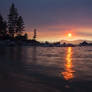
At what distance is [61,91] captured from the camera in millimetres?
4863

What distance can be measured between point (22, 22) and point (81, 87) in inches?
2416

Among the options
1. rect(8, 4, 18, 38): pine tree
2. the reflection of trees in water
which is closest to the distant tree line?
rect(8, 4, 18, 38): pine tree

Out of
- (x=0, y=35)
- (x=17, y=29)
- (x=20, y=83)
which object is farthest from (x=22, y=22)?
(x=20, y=83)

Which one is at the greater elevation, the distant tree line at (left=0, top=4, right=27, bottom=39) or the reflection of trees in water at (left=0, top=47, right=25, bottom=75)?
the distant tree line at (left=0, top=4, right=27, bottom=39)

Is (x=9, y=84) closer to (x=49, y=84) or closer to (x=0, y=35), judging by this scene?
(x=49, y=84)

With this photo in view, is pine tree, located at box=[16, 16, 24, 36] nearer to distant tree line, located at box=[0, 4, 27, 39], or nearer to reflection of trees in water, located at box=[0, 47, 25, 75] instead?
distant tree line, located at box=[0, 4, 27, 39]

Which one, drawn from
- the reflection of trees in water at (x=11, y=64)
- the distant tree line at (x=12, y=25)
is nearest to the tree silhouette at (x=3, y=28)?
the distant tree line at (x=12, y=25)

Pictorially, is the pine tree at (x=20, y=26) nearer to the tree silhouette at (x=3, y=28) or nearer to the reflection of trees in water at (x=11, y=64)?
the tree silhouette at (x=3, y=28)

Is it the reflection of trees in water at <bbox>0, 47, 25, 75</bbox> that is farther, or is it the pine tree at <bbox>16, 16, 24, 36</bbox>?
the pine tree at <bbox>16, 16, 24, 36</bbox>

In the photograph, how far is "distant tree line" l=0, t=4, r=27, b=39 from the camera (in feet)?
193

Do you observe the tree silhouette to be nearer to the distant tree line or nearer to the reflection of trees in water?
the distant tree line

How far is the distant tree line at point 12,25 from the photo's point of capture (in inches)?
2320

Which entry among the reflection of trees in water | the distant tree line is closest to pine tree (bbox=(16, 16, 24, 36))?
the distant tree line

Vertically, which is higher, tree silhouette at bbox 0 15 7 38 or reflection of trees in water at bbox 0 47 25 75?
tree silhouette at bbox 0 15 7 38
